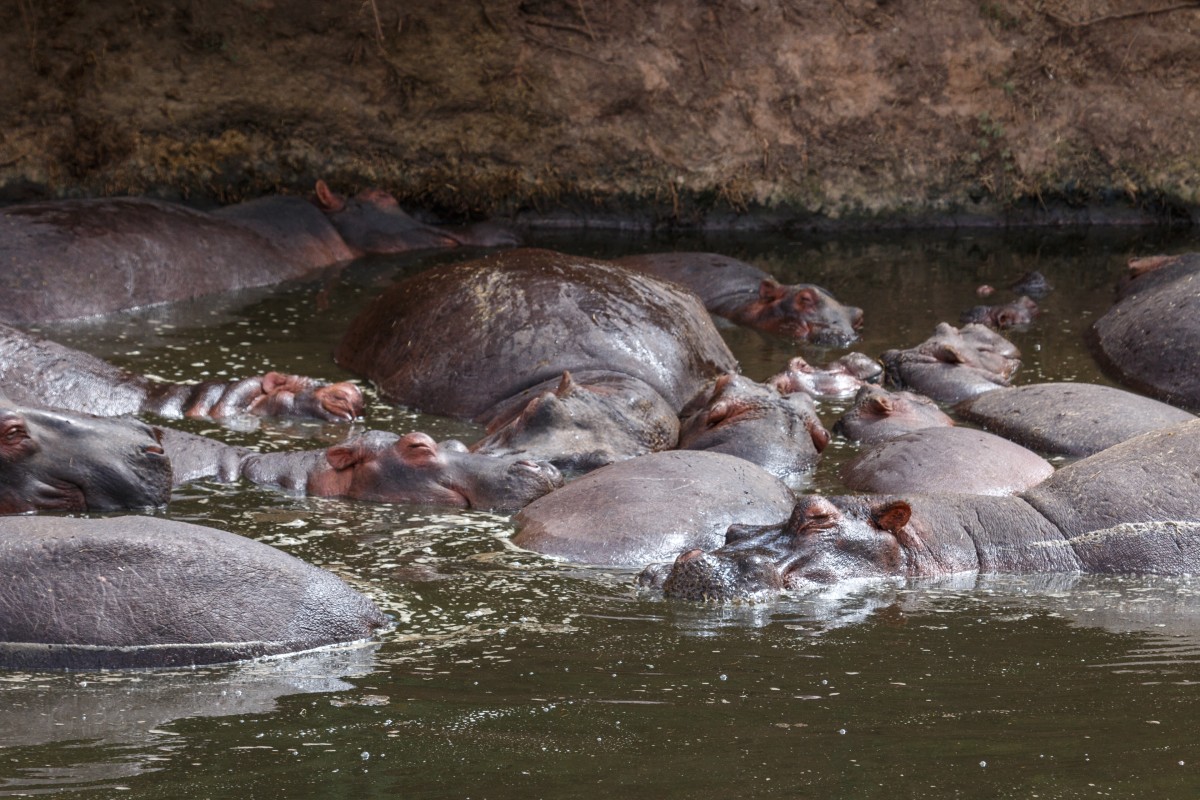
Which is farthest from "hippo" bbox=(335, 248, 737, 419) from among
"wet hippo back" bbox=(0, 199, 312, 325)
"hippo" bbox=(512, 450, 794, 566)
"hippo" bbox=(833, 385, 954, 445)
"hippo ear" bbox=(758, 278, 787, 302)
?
"wet hippo back" bbox=(0, 199, 312, 325)

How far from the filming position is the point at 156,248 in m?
11.2

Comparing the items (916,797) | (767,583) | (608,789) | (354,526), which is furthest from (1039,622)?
(354,526)

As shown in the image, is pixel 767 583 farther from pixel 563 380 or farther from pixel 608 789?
pixel 563 380

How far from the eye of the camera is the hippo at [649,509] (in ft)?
19.7

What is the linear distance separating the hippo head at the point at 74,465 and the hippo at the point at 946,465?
285 cm

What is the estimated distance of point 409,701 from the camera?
441 cm

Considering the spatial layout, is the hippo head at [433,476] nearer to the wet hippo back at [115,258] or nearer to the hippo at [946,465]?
the hippo at [946,465]

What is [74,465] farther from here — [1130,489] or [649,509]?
[1130,489]

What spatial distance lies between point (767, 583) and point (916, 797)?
180 cm

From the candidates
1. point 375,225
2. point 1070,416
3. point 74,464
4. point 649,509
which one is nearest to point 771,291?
point 1070,416

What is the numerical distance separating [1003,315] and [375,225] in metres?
5.06

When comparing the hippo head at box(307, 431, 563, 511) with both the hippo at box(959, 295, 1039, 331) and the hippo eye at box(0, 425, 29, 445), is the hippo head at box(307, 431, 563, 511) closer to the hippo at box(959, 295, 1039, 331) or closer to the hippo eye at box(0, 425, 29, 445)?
the hippo eye at box(0, 425, 29, 445)

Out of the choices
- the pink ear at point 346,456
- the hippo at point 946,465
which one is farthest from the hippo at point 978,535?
the pink ear at point 346,456

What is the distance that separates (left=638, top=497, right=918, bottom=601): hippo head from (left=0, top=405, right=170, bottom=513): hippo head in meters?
2.01
